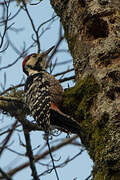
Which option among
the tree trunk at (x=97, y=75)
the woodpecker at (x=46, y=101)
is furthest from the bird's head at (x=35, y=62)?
the tree trunk at (x=97, y=75)

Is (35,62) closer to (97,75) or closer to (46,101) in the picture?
(46,101)

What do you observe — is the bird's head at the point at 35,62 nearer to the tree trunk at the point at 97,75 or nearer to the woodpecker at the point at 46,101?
the woodpecker at the point at 46,101

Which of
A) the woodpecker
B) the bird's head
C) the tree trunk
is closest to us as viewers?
the tree trunk

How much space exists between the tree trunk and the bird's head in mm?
808

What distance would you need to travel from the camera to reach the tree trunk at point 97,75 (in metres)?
2.34

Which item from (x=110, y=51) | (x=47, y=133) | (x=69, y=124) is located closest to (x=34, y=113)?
(x=47, y=133)

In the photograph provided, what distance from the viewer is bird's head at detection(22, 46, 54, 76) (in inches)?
166

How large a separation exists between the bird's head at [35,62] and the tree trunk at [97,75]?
2.65 feet

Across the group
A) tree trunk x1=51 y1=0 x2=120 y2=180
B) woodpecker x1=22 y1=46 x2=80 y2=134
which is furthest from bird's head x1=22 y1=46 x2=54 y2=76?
tree trunk x1=51 y1=0 x2=120 y2=180

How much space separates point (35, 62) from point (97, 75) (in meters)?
1.58

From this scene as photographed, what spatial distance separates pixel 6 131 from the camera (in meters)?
3.98

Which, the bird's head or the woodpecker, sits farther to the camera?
the bird's head

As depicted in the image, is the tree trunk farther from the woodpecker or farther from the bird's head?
the bird's head

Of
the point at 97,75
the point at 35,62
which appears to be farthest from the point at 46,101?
the point at 35,62
